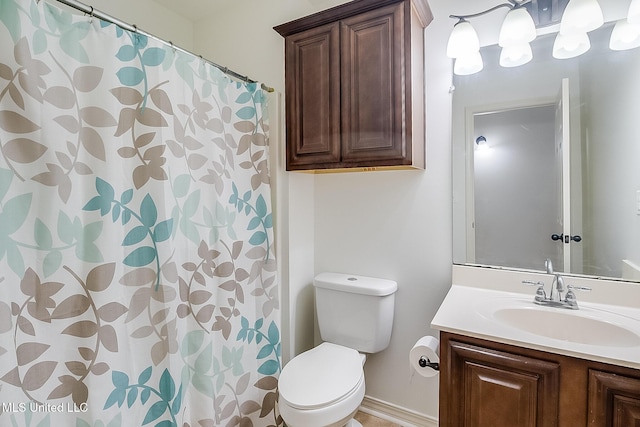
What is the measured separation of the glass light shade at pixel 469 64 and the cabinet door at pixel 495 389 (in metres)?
1.24

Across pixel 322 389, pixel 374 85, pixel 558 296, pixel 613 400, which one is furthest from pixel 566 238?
pixel 322 389

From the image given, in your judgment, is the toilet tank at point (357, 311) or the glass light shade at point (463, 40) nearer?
the glass light shade at point (463, 40)

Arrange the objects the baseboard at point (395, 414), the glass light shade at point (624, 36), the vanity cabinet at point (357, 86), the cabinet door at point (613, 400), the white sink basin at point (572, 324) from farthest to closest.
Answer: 1. the baseboard at point (395, 414)
2. the vanity cabinet at point (357, 86)
3. the glass light shade at point (624, 36)
4. the white sink basin at point (572, 324)
5. the cabinet door at point (613, 400)

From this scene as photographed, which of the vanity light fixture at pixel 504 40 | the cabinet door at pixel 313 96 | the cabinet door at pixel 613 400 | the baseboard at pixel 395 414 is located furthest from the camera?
the baseboard at pixel 395 414

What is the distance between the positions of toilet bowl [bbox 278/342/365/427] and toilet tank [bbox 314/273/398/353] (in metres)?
0.10

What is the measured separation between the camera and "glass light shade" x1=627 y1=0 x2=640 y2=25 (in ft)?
3.94

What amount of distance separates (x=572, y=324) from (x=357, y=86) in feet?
4.45

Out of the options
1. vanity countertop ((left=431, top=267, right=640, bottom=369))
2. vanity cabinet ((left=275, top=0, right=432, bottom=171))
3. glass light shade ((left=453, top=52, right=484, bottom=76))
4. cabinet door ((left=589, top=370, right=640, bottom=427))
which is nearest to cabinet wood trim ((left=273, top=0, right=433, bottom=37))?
vanity cabinet ((left=275, top=0, right=432, bottom=171))

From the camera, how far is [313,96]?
166cm

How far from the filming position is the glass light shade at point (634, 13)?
3.94ft

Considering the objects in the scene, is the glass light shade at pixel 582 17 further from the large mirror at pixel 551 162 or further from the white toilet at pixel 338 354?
the white toilet at pixel 338 354

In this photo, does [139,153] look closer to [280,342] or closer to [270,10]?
[280,342]

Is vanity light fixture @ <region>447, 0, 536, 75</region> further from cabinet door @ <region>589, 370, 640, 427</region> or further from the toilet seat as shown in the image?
the toilet seat

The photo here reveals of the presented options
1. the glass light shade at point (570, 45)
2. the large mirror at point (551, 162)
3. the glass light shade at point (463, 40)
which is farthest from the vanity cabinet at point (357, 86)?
the glass light shade at point (570, 45)
